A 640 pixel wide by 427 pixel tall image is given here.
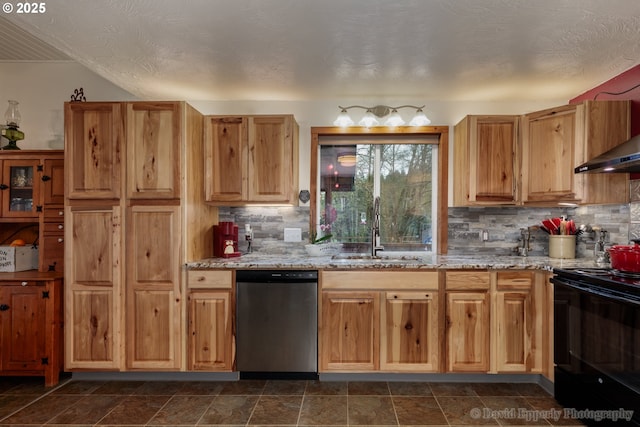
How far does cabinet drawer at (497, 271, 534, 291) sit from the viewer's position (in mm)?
2516

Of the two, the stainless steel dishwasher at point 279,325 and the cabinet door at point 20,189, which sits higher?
the cabinet door at point 20,189

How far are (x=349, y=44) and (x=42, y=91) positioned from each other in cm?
302

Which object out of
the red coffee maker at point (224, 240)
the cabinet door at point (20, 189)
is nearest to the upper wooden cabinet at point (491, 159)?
the red coffee maker at point (224, 240)

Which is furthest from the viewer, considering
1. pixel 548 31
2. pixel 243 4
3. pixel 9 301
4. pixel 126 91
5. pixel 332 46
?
pixel 126 91

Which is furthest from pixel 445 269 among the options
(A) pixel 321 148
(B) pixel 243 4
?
(B) pixel 243 4

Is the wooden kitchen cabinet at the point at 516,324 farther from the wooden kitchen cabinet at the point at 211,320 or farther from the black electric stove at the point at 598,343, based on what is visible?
the wooden kitchen cabinet at the point at 211,320

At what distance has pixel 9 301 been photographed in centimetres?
247

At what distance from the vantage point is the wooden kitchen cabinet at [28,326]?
2.47m

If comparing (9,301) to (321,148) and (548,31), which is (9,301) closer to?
(321,148)

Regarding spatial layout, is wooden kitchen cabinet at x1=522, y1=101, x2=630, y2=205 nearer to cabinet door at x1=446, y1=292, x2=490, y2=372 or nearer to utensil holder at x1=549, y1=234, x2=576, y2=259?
utensil holder at x1=549, y1=234, x2=576, y2=259

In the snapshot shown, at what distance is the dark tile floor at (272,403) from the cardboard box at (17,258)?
87 centimetres

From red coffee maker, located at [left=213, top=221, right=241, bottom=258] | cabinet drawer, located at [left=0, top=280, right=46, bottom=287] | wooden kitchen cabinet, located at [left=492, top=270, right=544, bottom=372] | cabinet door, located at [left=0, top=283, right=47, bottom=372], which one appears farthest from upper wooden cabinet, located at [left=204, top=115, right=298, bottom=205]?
wooden kitchen cabinet, located at [left=492, top=270, right=544, bottom=372]

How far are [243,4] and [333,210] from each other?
6.55 feet

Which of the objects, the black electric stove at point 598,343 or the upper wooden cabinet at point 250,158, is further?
the upper wooden cabinet at point 250,158
